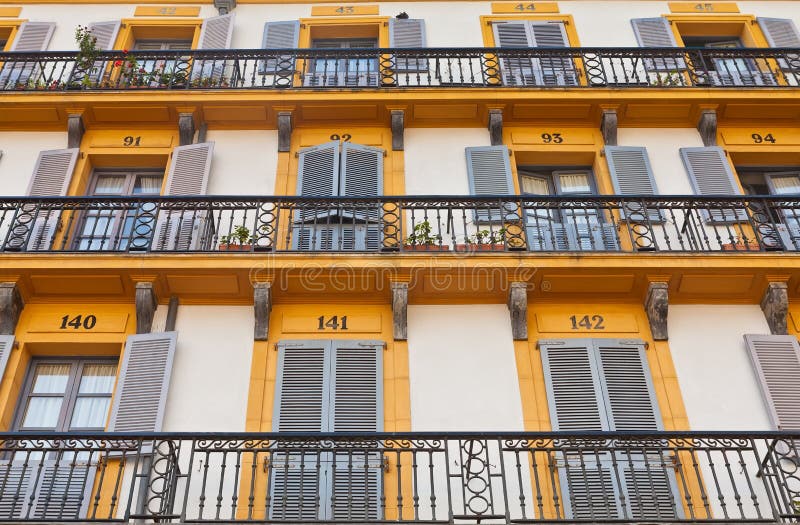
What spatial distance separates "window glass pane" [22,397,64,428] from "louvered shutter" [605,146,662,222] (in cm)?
808

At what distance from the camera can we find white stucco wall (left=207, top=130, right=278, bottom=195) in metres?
13.7

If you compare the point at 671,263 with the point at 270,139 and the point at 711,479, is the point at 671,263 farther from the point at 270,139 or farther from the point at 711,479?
the point at 270,139

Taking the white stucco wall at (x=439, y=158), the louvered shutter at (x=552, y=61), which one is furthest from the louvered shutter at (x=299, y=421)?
the louvered shutter at (x=552, y=61)

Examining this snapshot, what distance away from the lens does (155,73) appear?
47.9 feet

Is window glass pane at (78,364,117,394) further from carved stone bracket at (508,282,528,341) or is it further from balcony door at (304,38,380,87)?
balcony door at (304,38,380,87)

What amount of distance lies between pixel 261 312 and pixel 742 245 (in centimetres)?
663

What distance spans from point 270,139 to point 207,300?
3446 millimetres

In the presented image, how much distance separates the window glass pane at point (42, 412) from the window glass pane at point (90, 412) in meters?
0.22

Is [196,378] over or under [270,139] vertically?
under

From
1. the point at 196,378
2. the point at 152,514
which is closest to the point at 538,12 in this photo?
the point at 196,378

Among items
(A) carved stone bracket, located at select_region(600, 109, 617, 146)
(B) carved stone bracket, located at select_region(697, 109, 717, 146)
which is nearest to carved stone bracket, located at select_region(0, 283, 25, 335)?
(A) carved stone bracket, located at select_region(600, 109, 617, 146)

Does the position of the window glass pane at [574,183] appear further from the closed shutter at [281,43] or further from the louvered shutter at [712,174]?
the closed shutter at [281,43]

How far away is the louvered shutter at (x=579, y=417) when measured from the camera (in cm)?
980

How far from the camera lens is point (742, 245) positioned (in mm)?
12609
